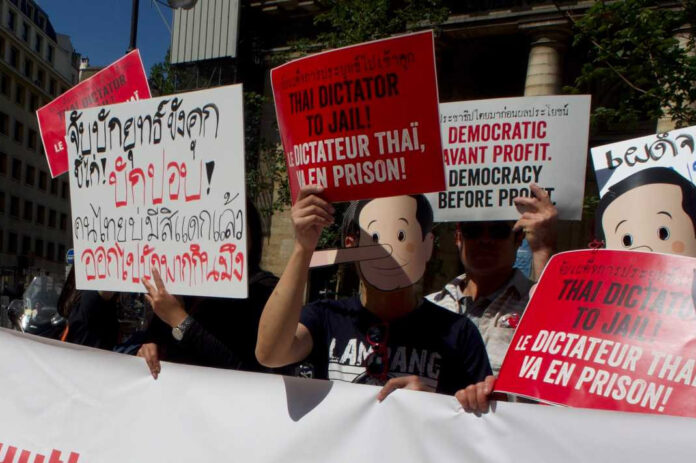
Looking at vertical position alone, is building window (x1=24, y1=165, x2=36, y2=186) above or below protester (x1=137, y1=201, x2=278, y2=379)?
above

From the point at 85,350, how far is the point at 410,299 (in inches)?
43.9

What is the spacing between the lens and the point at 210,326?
234 cm

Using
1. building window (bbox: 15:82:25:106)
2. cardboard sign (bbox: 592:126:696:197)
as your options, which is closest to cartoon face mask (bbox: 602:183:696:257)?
cardboard sign (bbox: 592:126:696:197)

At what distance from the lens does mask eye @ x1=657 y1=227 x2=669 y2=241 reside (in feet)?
6.58

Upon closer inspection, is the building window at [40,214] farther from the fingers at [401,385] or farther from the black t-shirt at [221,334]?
the fingers at [401,385]

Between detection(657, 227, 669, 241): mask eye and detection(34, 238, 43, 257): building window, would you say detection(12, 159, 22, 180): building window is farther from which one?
detection(657, 227, 669, 241): mask eye

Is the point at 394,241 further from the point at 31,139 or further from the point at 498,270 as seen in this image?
the point at 31,139

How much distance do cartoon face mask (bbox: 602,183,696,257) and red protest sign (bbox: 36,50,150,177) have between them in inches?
74.8

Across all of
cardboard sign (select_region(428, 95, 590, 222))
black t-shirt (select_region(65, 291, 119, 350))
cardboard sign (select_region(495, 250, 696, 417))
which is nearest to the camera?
cardboard sign (select_region(495, 250, 696, 417))

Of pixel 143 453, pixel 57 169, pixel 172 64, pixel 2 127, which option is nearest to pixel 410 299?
pixel 143 453

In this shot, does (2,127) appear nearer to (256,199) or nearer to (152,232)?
(256,199)

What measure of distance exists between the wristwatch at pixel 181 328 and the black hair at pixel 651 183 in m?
1.30

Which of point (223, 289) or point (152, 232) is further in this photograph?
point (152, 232)

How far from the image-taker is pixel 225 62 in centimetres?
1484
